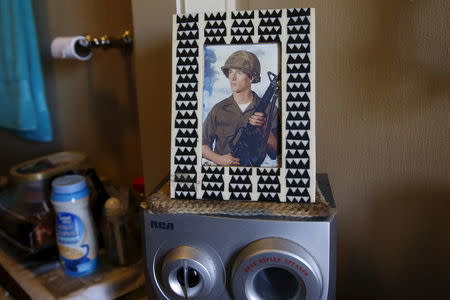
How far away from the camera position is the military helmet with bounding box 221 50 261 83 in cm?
61

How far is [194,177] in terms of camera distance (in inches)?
24.7

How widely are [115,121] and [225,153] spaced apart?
2.39ft

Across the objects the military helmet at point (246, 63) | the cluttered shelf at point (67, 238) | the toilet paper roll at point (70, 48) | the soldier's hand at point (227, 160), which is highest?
the toilet paper roll at point (70, 48)

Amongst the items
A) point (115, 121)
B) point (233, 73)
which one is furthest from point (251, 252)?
point (115, 121)

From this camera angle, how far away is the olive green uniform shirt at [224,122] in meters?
0.62

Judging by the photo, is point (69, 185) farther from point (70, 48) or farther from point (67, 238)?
point (70, 48)

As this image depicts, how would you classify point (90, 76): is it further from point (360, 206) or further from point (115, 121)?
point (360, 206)

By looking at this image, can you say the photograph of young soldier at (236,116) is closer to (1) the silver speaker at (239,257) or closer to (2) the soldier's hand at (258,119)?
(2) the soldier's hand at (258,119)

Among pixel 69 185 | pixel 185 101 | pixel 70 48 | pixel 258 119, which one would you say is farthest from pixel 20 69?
pixel 258 119

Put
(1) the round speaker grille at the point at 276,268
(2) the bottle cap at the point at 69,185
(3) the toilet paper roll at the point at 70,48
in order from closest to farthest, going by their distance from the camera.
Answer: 1. (1) the round speaker grille at the point at 276,268
2. (2) the bottle cap at the point at 69,185
3. (3) the toilet paper roll at the point at 70,48

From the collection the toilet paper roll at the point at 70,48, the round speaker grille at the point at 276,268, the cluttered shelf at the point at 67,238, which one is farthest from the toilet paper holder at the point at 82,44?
the round speaker grille at the point at 276,268

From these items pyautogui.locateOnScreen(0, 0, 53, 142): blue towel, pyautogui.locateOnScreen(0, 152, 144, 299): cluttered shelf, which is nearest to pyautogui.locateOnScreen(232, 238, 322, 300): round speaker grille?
pyautogui.locateOnScreen(0, 152, 144, 299): cluttered shelf

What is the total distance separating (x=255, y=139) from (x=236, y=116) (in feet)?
0.16

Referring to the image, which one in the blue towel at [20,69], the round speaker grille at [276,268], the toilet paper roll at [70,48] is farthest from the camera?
the blue towel at [20,69]
